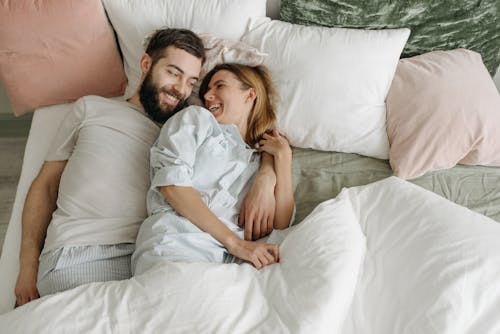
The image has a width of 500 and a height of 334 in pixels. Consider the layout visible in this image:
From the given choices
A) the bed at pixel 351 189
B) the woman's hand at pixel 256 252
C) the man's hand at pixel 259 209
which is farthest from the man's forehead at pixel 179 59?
the woman's hand at pixel 256 252

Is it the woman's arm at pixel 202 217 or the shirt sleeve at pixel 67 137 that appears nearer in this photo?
the woman's arm at pixel 202 217

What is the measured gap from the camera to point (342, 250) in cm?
104

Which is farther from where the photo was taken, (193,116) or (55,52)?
(55,52)

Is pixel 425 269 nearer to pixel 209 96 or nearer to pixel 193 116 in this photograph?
pixel 193 116

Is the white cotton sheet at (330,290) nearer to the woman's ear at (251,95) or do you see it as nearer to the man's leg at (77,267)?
the man's leg at (77,267)

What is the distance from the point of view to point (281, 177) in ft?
4.42

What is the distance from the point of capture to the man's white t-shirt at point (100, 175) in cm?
122

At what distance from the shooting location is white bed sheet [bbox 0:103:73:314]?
1.19 metres

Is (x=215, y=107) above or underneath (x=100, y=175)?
above

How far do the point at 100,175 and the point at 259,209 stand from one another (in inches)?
Answer: 18.8

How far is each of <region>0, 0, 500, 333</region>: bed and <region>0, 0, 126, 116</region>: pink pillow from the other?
1.9 inches

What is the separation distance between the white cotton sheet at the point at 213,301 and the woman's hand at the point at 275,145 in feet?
1.38

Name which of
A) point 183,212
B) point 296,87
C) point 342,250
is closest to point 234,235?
point 183,212

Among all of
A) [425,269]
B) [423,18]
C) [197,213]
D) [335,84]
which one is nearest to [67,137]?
[197,213]
